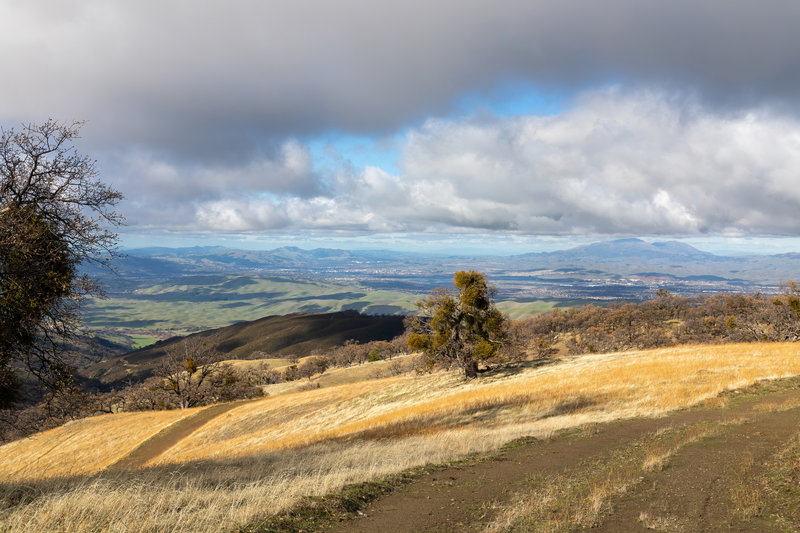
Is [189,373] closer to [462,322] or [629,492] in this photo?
[462,322]

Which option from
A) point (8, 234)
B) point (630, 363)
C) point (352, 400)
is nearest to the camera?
point (8, 234)

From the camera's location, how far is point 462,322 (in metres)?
33.3

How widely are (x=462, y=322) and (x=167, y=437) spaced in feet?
87.4

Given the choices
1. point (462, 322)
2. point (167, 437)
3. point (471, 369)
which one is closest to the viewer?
point (167, 437)

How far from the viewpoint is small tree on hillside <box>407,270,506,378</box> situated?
32500 mm

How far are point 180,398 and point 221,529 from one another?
54.4 m

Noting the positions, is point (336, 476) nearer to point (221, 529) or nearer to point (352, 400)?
point (221, 529)

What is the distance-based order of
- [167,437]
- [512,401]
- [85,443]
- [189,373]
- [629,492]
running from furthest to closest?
1. [189,373]
2. [85,443]
3. [167,437]
4. [512,401]
5. [629,492]

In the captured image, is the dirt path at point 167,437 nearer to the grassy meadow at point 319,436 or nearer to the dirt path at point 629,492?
the grassy meadow at point 319,436

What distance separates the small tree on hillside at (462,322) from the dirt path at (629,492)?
59.2 ft

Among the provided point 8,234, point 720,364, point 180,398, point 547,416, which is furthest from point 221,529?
point 180,398

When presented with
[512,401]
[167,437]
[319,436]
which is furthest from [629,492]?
[167,437]

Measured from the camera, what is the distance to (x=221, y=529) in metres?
6.45

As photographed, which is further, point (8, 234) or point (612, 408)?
point (612, 408)
